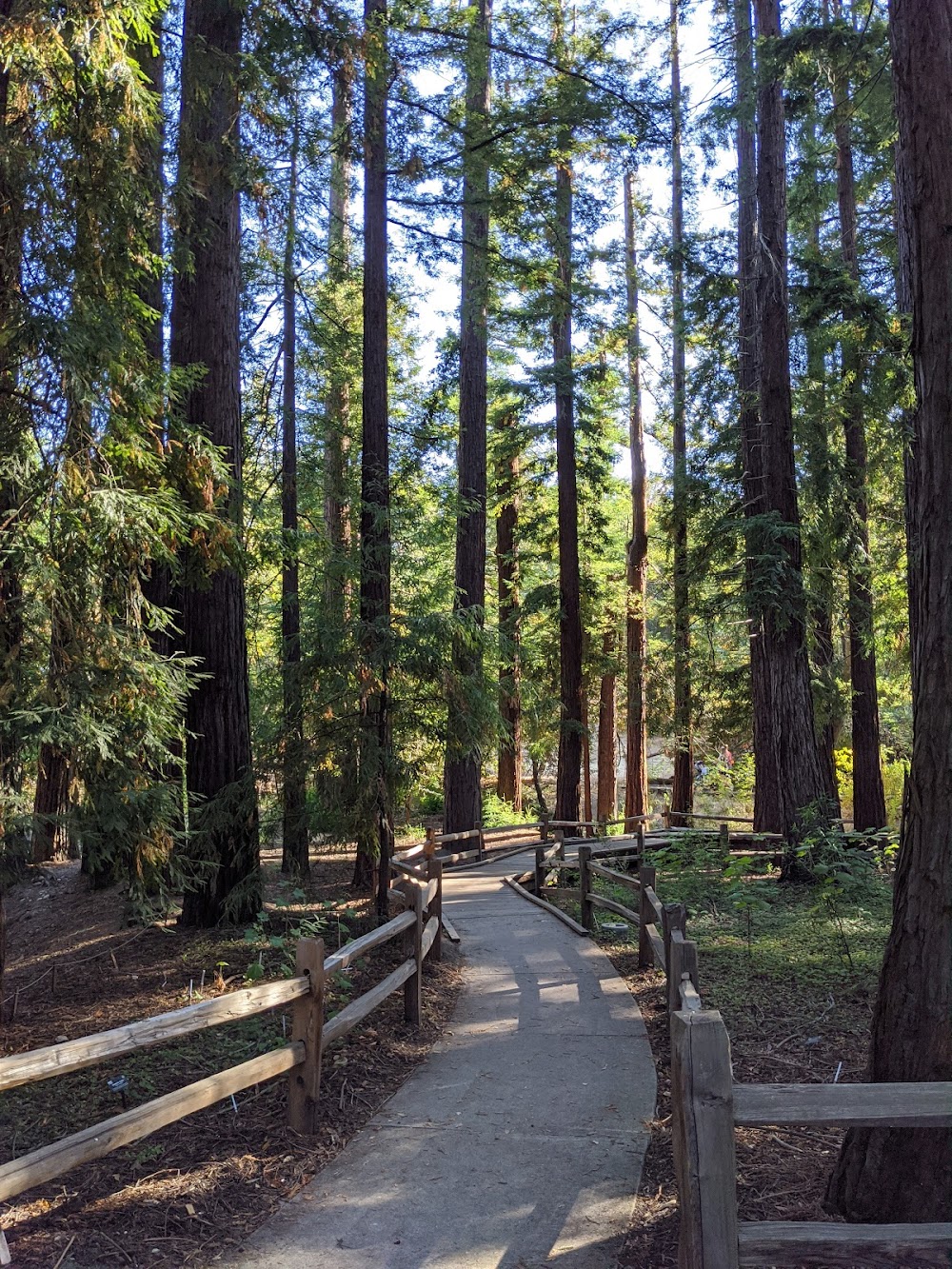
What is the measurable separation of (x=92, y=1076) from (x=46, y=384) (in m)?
4.66

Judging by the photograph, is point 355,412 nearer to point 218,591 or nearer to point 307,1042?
point 218,591

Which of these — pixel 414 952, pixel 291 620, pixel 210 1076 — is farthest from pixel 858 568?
pixel 210 1076

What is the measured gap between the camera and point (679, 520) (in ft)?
62.8

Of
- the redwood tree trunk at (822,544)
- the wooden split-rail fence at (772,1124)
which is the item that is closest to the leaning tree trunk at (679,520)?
the redwood tree trunk at (822,544)

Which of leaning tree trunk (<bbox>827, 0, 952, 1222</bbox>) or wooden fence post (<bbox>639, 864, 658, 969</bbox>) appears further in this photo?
wooden fence post (<bbox>639, 864, 658, 969</bbox>)

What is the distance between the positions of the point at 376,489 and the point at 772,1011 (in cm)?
648

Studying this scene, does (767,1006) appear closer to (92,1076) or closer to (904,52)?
(92,1076)

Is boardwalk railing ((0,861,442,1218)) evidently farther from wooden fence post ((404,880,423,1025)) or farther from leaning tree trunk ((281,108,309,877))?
leaning tree trunk ((281,108,309,877))

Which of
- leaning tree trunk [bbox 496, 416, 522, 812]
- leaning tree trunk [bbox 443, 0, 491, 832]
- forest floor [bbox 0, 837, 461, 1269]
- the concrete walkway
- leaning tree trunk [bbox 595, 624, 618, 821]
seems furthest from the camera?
leaning tree trunk [bbox 595, 624, 618, 821]

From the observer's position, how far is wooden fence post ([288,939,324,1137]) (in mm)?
5039

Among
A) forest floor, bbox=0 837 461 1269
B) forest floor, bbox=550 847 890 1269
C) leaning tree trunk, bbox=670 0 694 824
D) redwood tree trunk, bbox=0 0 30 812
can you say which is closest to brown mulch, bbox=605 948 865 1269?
forest floor, bbox=550 847 890 1269

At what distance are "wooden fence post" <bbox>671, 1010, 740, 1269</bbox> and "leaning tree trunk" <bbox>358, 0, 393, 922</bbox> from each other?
6361mm

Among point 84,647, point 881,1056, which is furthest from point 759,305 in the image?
point 881,1056

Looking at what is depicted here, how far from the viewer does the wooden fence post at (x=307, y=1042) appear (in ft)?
16.5
